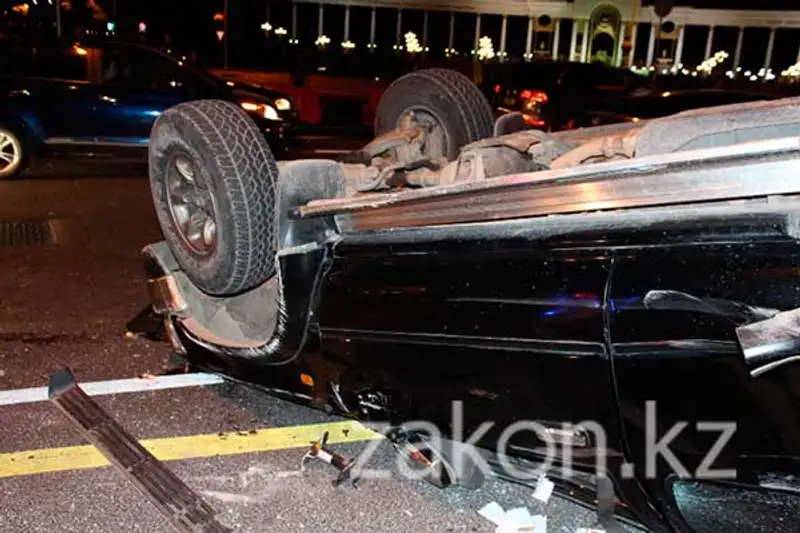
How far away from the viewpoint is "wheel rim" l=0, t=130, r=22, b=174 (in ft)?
29.0

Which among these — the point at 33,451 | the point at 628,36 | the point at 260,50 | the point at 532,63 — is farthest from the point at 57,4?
the point at 628,36

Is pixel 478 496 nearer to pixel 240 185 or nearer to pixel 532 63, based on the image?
pixel 240 185

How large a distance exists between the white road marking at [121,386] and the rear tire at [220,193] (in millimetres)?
793

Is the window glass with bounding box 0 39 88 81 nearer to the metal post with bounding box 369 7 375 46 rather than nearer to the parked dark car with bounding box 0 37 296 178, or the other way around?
the parked dark car with bounding box 0 37 296 178

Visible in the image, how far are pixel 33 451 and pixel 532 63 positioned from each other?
39.2ft

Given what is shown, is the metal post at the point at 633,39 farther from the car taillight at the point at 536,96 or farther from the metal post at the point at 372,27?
the car taillight at the point at 536,96

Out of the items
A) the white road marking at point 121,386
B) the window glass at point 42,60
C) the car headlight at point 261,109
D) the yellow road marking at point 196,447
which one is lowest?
the white road marking at point 121,386

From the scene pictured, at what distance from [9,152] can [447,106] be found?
22.8 feet

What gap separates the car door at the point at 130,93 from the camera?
9.32 metres

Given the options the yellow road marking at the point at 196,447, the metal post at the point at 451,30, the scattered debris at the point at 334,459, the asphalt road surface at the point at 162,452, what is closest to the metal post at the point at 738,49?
the metal post at the point at 451,30

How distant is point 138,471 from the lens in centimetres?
274

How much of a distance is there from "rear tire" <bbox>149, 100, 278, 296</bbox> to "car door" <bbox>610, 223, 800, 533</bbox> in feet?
4.26

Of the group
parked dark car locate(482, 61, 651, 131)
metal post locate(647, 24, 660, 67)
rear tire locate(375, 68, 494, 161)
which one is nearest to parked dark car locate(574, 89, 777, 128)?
parked dark car locate(482, 61, 651, 131)

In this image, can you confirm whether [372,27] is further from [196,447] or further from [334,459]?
[334,459]
